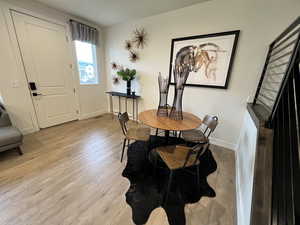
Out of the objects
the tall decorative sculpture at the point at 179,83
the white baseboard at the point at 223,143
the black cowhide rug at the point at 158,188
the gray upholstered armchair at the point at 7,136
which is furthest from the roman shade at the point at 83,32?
the white baseboard at the point at 223,143

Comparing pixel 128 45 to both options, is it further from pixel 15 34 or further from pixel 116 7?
pixel 15 34

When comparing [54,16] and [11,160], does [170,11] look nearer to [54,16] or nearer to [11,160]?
[54,16]

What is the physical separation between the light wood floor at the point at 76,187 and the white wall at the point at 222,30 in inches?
33.8

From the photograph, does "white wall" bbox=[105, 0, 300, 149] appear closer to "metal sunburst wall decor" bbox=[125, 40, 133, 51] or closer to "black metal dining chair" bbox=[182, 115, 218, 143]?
"metal sunburst wall decor" bbox=[125, 40, 133, 51]

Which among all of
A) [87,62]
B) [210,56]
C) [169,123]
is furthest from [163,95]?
[87,62]

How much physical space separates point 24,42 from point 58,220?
3.20 metres

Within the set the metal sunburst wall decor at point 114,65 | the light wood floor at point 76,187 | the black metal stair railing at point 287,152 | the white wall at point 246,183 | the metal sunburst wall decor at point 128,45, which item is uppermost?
the metal sunburst wall decor at point 128,45

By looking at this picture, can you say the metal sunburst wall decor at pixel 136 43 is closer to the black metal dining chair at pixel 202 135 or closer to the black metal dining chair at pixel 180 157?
the black metal dining chair at pixel 202 135

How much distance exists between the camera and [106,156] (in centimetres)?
214

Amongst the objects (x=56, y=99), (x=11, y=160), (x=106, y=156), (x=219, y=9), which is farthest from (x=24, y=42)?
(x=219, y=9)

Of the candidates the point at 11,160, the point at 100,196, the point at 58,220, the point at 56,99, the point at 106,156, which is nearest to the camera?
the point at 58,220

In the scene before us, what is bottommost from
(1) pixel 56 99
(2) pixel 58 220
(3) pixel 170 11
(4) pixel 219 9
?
(2) pixel 58 220

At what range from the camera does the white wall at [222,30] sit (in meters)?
1.90

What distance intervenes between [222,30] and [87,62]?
3416 millimetres
